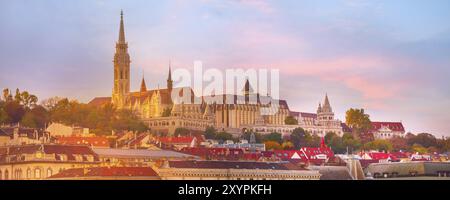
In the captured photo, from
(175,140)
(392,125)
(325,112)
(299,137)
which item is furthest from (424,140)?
(175,140)

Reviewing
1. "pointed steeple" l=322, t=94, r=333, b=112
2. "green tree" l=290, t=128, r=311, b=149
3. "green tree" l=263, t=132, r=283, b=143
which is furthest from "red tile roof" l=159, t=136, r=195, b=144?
"pointed steeple" l=322, t=94, r=333, b=112

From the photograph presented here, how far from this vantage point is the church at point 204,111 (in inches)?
910

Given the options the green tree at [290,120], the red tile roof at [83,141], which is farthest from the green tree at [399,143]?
the red tile roof at [83,141]

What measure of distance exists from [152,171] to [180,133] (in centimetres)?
337

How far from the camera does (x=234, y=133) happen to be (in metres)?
25.6

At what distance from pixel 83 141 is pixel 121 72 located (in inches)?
67.4

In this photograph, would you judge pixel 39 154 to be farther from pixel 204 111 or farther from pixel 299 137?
pixel 299 137

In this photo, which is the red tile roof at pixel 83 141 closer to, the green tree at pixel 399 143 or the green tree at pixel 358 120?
the green tree at pixel 358 120

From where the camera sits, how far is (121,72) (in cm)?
2169

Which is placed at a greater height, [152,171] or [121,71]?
[121,71]

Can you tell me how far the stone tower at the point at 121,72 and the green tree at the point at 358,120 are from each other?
4.66m

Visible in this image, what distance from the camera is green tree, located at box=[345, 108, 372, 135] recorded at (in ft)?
78.6
